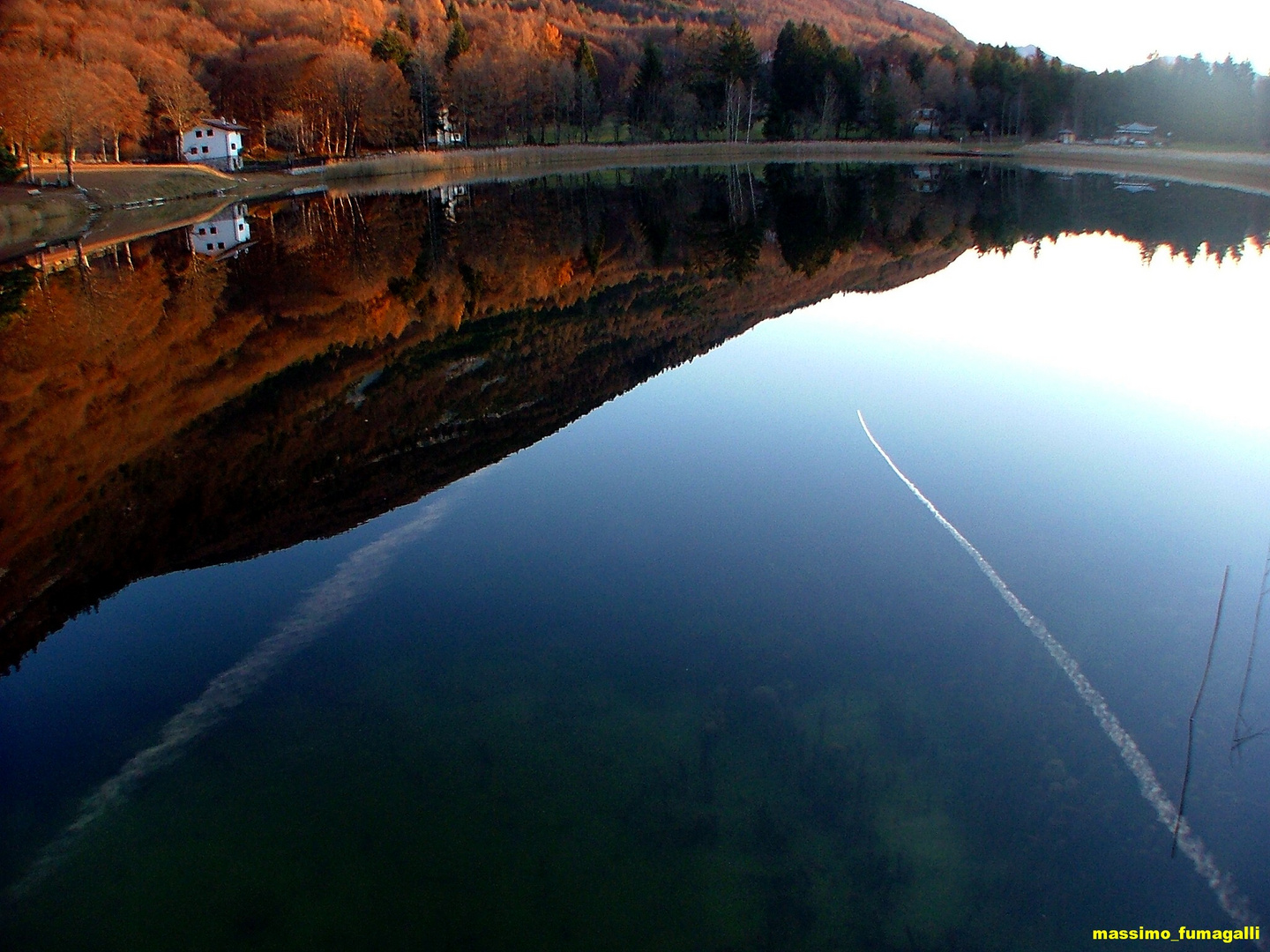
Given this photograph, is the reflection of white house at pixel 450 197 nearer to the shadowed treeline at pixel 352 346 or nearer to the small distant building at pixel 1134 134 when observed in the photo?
the shadowed treeline at pixel 352 346

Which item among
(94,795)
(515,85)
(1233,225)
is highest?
(515,85)

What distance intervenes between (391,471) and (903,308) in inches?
526

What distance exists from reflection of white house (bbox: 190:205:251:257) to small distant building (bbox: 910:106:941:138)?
2844 inches

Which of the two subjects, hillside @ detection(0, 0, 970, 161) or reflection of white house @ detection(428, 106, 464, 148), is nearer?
hillside @ detection(0, 0, 970, 161)

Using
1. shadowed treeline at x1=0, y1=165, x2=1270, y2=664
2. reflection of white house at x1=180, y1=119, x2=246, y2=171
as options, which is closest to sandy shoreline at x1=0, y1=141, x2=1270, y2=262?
reflection of white house at x1=180, y1=119, x2=246, y2=171

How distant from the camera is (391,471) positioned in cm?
1061

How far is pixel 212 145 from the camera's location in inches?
2250

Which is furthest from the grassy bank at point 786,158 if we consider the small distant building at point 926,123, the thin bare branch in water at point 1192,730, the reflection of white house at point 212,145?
the thin bare branch in water at point 1192,730

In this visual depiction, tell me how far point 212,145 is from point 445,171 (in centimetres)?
1604

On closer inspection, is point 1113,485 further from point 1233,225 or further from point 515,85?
point 515,85

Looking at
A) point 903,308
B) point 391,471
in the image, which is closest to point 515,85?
point 903,308

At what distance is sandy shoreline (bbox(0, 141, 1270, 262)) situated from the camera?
34.0 m

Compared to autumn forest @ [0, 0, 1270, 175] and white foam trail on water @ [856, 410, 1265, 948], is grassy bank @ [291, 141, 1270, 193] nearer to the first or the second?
autumn forest @ [0, 0, 1270, 175]

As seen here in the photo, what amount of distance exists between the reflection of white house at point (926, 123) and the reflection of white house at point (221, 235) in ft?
237
